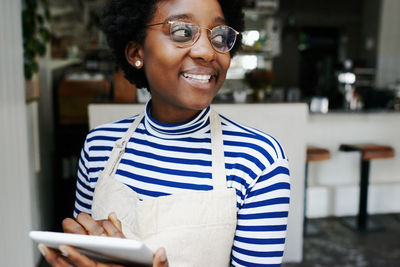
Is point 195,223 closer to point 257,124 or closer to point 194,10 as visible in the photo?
point 194,10

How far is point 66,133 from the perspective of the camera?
3.34 metres

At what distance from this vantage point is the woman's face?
96 cm

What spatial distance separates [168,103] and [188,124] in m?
0.08

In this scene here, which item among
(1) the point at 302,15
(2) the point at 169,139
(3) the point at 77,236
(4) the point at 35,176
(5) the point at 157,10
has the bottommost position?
(4) the point at 35,176

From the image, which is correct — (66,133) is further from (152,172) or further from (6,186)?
(152,172)

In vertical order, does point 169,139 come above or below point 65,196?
above

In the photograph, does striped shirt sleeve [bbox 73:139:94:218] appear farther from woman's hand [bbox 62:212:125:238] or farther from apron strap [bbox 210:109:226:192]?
apron strap [bbox 210:109:226:192]

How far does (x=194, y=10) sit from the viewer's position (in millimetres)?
959

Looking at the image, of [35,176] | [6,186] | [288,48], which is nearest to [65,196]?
[35,176]

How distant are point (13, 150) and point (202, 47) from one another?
1.67 meters

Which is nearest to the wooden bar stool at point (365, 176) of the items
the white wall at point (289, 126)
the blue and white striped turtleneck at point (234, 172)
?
the white wall at point (289, 126)

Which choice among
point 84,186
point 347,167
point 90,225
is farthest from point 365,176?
point 90,225

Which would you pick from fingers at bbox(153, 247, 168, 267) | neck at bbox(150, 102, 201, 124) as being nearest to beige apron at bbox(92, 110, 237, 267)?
neck at bbox(150, 102, 201, 124)

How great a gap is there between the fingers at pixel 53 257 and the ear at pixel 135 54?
1.84ft
